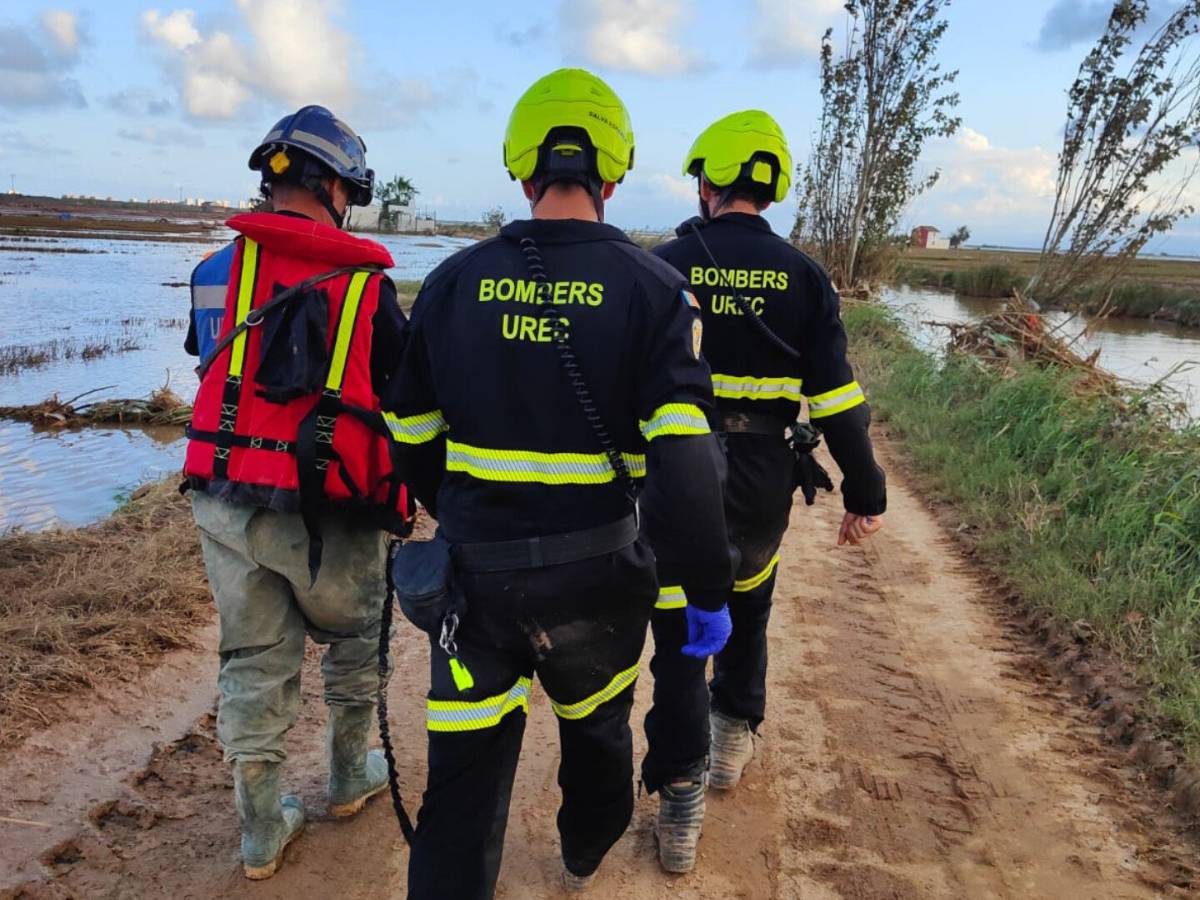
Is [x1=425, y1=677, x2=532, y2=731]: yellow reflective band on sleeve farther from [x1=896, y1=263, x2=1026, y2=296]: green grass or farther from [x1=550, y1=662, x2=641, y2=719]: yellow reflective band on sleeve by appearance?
[x1=896, y1=263, x2=1026, y2=296]: green grass

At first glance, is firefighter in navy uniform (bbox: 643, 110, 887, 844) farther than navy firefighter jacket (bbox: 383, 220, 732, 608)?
Yes

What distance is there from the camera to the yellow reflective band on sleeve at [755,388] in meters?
2.98

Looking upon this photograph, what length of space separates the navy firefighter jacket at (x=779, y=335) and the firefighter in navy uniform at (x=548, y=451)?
2.87ft

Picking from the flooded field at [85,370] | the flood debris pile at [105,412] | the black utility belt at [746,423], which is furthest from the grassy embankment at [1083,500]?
the flood debris pile at [105,412]

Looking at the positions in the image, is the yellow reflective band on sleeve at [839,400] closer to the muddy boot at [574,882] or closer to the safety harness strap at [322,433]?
the safety harness strap at [322,433]

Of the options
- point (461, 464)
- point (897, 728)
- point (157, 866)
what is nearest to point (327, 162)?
point (461, 464)

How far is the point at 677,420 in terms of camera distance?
195cm

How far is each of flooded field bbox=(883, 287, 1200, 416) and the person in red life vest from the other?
295 inches

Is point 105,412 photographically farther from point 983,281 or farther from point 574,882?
point 983,281

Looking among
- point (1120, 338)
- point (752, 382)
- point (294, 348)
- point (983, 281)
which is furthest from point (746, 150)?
point (983, 281)

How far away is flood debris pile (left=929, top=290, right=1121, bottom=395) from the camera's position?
31.3ft

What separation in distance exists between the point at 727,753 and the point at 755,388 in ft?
4.59

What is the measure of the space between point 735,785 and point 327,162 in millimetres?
2606

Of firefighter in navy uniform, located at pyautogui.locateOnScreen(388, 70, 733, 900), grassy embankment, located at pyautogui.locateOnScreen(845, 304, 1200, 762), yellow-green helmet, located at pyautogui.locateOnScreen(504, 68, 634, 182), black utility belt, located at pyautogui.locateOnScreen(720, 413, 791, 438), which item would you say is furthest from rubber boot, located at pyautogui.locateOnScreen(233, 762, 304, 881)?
grassy embankment, located at pyautogui.locateOnScreen(845, 304, 1200, 762)
